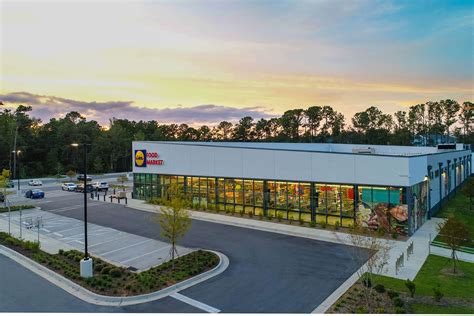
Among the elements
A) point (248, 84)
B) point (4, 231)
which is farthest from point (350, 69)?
point (4, 231)

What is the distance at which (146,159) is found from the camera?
125ft

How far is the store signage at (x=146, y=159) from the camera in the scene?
122 feet

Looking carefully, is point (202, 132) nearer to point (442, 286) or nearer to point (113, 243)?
point (113, 243)

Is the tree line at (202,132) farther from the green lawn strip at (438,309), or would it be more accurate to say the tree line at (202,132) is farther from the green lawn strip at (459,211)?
the green lawn strip at (438,309)

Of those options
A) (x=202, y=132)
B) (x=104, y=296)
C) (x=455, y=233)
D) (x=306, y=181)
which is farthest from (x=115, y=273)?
(x=202, y=132)

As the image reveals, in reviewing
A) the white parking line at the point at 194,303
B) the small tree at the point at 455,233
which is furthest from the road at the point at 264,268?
the small tree at the point at 455,233

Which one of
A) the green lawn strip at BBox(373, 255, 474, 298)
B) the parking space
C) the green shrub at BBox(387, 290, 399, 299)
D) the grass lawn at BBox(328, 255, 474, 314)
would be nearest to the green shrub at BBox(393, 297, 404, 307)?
the grass lawn at BBox(328, 255, 474, 314)

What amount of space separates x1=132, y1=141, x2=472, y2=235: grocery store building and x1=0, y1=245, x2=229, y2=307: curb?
10919mm

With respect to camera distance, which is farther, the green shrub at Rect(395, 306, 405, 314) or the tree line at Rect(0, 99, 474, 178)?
the tree line at Rect(0, 99, 474, 178)

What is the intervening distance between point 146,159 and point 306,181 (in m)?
19.0

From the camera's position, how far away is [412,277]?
52.9ft

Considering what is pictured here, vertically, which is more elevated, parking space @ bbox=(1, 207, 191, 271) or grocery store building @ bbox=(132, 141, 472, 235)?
grocery store building @ bbox=(132, 141, 472, 235)

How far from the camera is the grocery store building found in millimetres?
24312

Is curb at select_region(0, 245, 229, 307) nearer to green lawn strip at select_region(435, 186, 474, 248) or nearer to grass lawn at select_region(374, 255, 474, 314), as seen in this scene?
grass lawn at select_region(374, 255, 474, 314)
